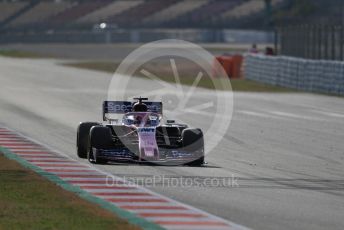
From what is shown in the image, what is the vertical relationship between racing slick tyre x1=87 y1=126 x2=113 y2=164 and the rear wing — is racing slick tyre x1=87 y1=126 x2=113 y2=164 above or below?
below

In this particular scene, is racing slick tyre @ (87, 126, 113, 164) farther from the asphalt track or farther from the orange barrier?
the orange barrier

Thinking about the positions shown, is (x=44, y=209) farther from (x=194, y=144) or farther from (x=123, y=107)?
(x=123, y=107)

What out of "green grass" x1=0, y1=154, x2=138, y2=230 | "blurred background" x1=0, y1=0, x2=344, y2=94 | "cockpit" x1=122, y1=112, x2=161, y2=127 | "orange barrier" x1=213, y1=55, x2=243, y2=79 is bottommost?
"green grass" x1=0, y1=154, x2=138, y2=230

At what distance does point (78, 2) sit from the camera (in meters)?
108

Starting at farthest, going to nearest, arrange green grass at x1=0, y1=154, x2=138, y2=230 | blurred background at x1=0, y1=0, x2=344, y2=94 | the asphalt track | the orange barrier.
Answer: blurred background at x1=0, y1=0, x2=344, y2=94, the orange barrier, the asphalt track, green grass at x1=0, y1=154, x2=138, y2=230

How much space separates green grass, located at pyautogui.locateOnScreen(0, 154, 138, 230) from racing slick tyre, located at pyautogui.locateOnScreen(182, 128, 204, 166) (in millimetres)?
2585

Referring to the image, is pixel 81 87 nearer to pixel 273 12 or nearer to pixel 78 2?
pixel 273 12

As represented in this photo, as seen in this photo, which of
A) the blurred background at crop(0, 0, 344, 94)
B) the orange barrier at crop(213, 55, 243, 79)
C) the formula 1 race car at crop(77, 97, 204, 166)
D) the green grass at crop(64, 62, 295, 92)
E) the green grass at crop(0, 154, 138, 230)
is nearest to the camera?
the green grass at crop(0, 154, 138, 230)

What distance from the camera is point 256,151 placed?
17.8 metres

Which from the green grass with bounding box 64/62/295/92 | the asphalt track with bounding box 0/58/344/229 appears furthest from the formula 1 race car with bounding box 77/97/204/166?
the green grass with bounding box 64/62/295/92

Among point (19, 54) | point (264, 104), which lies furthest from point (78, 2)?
point (264, 104)

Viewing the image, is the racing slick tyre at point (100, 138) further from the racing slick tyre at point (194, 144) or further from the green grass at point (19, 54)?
the green grass at point (19, 54)

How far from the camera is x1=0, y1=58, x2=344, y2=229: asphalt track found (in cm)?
1128

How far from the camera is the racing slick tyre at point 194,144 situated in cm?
1517
